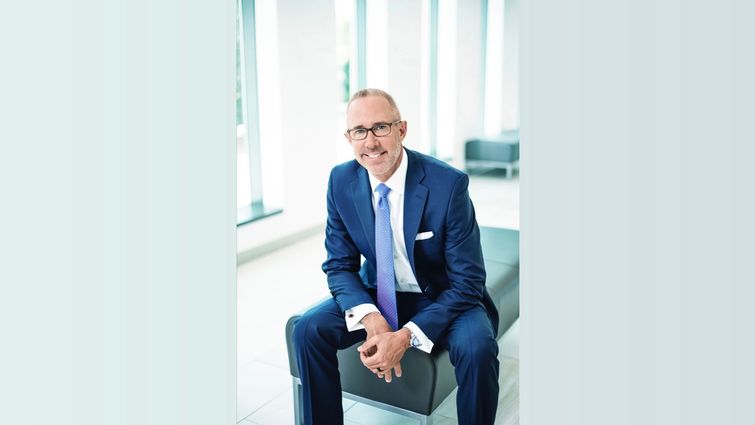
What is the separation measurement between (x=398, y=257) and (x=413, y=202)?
228 mm

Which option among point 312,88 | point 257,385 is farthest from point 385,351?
point 312,88

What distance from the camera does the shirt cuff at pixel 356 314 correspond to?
2.23 m

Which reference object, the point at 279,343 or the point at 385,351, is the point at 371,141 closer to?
the point at 385,351

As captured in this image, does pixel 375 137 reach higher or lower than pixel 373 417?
higher

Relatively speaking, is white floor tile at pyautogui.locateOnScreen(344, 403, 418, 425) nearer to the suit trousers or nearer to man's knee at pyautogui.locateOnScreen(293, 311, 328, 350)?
the suit trousers

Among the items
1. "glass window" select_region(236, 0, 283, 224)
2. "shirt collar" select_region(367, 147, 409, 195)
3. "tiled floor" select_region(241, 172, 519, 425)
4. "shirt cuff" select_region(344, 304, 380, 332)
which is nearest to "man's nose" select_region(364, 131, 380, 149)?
"shirt collar" select_region(367, 147, 409, 195)

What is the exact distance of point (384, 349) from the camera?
2090mm

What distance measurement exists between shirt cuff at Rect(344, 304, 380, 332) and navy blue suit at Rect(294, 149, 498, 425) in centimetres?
2

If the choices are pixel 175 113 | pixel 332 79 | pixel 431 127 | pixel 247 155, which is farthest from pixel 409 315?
pixel 431 127

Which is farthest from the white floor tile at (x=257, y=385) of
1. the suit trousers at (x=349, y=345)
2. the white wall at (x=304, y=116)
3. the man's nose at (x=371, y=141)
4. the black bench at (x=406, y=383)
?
the white wall at (x=304, y=116)

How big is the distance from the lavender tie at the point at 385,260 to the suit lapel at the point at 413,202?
0.06 meters

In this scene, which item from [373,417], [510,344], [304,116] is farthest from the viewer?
[304,116]

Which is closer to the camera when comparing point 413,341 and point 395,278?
point 413,341

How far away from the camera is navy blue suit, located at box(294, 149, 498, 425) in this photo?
2.10 meters
